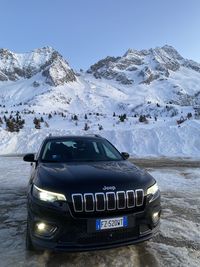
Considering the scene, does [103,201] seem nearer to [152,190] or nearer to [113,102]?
[152,190]

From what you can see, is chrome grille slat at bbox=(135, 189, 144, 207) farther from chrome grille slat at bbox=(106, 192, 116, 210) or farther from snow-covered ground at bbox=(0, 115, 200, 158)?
snow-covered ground at bbox=(0, 115, 200, 158)

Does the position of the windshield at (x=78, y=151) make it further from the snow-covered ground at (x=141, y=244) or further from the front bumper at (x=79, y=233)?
the front bumper at (x=79, y=233)

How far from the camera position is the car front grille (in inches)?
166

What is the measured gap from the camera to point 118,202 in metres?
4.30

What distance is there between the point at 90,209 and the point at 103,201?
0.59 feet

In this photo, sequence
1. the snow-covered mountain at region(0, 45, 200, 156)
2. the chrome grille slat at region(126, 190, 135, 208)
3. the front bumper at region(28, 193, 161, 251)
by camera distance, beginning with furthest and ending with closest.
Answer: the snow-covered mountain at region(0, 45, 200, 156), the chrome grille slat at region(126, 190, 135, 208), the front bumper at region(28, 193, 161, 251)

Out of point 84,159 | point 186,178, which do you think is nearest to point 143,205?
point 84,159

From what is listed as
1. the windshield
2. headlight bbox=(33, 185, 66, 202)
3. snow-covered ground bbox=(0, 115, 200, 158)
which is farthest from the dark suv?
snow-covered ground bbox=(0, 115, 200, 158)

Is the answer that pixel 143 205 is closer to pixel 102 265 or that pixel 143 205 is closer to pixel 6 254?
pixel 102 265

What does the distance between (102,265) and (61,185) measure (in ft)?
3.69

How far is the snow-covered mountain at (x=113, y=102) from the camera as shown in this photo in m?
19.9

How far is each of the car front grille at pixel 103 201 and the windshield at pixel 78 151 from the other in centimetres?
158

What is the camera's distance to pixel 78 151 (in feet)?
20.2

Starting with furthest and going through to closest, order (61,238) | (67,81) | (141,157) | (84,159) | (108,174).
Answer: (67,81)
(141,157)
(84,159)
(108,174)
(61,238)
